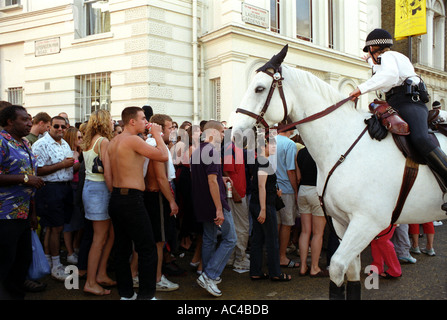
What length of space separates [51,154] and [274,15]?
1022 cm

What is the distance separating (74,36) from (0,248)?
1023 centimetres

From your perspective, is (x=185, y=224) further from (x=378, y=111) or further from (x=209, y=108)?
(x=209, y=108)

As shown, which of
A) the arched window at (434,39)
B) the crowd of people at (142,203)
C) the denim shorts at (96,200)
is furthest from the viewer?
the arched window at (434,39)

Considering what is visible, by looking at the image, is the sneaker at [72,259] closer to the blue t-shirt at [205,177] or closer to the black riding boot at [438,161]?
the blue t-shirt at [205,177]

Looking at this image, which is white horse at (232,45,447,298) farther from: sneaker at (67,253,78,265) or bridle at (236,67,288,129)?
sneaker at (67,253,78,265)

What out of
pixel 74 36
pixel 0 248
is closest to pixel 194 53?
pixel 74 36

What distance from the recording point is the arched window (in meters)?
20.7

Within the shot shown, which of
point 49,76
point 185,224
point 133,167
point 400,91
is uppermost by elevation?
point 49,76

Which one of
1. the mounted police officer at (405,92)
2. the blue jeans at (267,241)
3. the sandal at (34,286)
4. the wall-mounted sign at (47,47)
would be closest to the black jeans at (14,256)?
the sandal at (34,286)

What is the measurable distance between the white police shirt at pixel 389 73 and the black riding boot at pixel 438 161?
2.53 ft

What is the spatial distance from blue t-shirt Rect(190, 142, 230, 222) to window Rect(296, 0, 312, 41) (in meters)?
10.7

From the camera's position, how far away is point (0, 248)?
3.40 meters

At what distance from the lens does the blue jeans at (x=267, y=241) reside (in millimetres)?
4883

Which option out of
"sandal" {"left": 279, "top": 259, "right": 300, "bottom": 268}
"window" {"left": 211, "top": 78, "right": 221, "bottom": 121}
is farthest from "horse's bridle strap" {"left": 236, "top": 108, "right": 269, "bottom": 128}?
"window" {"left": 211, "top": 78, "right": 221, "bottom": 121}
